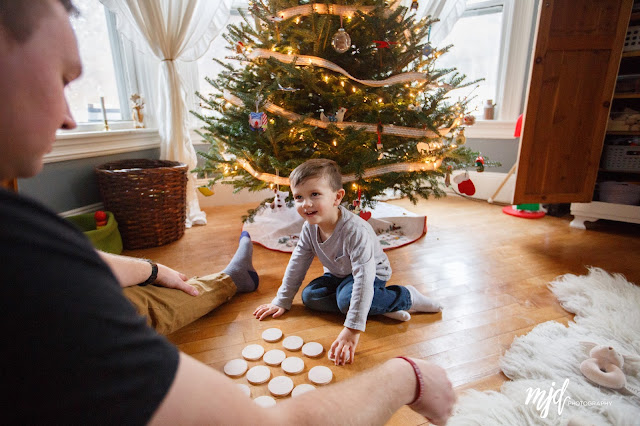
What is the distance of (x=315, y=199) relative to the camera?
1192mm

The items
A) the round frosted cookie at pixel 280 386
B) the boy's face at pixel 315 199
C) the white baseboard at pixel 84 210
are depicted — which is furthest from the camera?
the white baseboard at pixel 84 210

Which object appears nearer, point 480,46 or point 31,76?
point 31,76

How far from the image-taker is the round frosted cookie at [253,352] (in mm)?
1117

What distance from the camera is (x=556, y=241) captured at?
6.97 ft

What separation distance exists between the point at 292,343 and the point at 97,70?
2259 mm

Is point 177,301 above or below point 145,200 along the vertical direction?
below

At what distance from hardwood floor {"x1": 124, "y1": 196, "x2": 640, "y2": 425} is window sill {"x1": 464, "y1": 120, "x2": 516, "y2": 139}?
0.77m

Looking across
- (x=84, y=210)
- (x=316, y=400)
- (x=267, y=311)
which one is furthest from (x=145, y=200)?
(x=316, y=400)

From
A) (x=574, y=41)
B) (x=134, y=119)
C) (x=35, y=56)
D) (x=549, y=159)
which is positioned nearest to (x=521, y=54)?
(x=574, y=41)

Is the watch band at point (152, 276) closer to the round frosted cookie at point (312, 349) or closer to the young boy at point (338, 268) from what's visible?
the young boy at point (338, 268)

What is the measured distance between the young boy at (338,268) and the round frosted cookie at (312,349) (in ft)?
0.16

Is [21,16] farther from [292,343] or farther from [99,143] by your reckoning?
[99,143]

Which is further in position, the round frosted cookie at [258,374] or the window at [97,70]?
the window at [97,70]

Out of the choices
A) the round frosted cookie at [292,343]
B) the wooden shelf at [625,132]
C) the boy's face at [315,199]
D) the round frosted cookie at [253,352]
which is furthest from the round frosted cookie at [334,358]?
the wooden shelf at [625,132]
